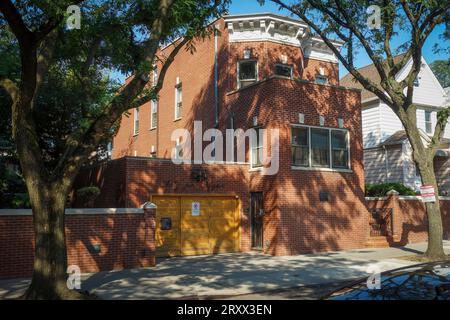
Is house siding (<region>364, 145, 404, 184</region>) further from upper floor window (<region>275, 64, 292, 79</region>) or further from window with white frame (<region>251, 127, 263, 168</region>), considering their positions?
window with white frame (<region>251, 127, 263, 168</region>)

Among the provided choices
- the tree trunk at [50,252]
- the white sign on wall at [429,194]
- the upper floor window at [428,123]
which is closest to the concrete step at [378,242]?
the white sign on wall at [429,194]

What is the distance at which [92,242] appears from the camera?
44.7 feet

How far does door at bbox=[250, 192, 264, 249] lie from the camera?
1798 centimetres

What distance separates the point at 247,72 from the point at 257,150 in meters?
4.68

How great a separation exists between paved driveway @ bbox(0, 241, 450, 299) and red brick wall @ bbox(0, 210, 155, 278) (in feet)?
2.00

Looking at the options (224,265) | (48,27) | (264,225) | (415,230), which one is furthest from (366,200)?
(48,27)

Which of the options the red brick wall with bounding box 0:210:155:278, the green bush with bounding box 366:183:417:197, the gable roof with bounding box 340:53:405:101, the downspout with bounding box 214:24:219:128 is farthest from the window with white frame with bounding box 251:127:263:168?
the gable roof with bounding box 340:53:405:101

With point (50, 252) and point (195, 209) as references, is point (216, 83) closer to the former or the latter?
point (195, 209)

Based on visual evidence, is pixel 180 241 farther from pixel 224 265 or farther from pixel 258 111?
pixel 258 111

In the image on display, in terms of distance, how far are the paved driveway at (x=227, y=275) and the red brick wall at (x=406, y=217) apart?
2.80 meters

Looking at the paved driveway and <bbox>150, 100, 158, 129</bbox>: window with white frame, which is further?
<bbox>150, 100, 158, 129</bbox>: window with white frame

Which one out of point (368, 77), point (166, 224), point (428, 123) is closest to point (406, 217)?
point (166, 224)
